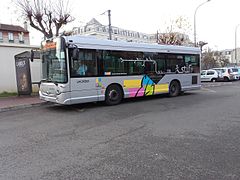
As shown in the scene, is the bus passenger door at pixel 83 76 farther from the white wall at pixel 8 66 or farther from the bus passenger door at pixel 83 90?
the white wall at pixel 8 66

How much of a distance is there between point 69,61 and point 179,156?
6201 mm

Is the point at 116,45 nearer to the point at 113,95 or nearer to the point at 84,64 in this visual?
the point at 84,64

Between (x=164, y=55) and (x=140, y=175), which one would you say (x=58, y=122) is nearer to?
(x=140, y=175)

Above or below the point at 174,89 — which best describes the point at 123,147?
below

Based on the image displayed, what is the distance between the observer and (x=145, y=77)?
11.8m

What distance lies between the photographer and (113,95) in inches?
421

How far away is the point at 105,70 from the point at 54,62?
221 cm

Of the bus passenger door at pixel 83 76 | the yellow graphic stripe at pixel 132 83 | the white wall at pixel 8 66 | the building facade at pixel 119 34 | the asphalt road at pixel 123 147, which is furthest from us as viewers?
the building facade at pixel 119 34

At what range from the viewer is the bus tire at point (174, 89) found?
1330cm

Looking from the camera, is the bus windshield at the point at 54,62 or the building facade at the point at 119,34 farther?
the building facade at the point at 119,34

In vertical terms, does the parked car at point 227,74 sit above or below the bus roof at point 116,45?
below

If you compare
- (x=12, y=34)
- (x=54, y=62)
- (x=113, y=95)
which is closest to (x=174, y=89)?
(x=113, y=95)

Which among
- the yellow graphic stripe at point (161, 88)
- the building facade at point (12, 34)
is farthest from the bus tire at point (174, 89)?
the building facade at point (12, 34)

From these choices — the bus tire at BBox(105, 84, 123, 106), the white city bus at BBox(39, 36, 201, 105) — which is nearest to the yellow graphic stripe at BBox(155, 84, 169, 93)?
the white city bus at BBox(39, 36, 201, 105)
